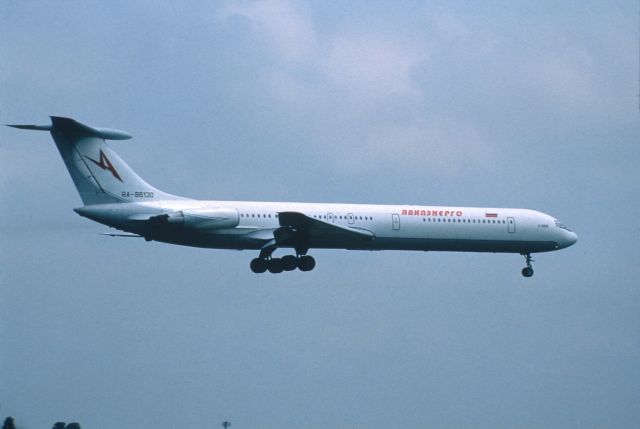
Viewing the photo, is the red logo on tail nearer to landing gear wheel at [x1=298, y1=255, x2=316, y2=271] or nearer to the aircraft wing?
the aircraft wing

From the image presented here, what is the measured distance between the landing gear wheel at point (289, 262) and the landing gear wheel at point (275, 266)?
0.19 metres

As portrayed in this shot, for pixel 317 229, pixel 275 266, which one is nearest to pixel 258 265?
pixel 275 266

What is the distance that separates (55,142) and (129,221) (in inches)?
177

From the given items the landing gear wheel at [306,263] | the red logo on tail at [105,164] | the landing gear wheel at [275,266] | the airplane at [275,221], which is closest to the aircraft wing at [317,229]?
the airplane at [275,221]

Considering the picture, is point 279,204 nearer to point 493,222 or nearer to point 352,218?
point 352,218

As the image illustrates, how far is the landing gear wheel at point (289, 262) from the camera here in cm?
4950

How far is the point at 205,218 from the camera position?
150 feet

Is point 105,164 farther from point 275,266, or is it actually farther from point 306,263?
point 306,263

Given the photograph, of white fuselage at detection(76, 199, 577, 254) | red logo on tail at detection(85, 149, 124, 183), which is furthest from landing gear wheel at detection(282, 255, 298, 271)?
red logo on tail at detection(85, 149, 124, 183)

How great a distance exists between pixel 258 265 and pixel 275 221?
7.71ft

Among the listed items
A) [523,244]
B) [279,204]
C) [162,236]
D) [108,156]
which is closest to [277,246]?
[279,204]

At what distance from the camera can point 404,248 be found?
168 feet

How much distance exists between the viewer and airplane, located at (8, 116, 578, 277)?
44.7 meters

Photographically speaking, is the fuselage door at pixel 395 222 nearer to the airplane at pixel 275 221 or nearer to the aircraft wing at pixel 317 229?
the airplane at pixel 275 221
